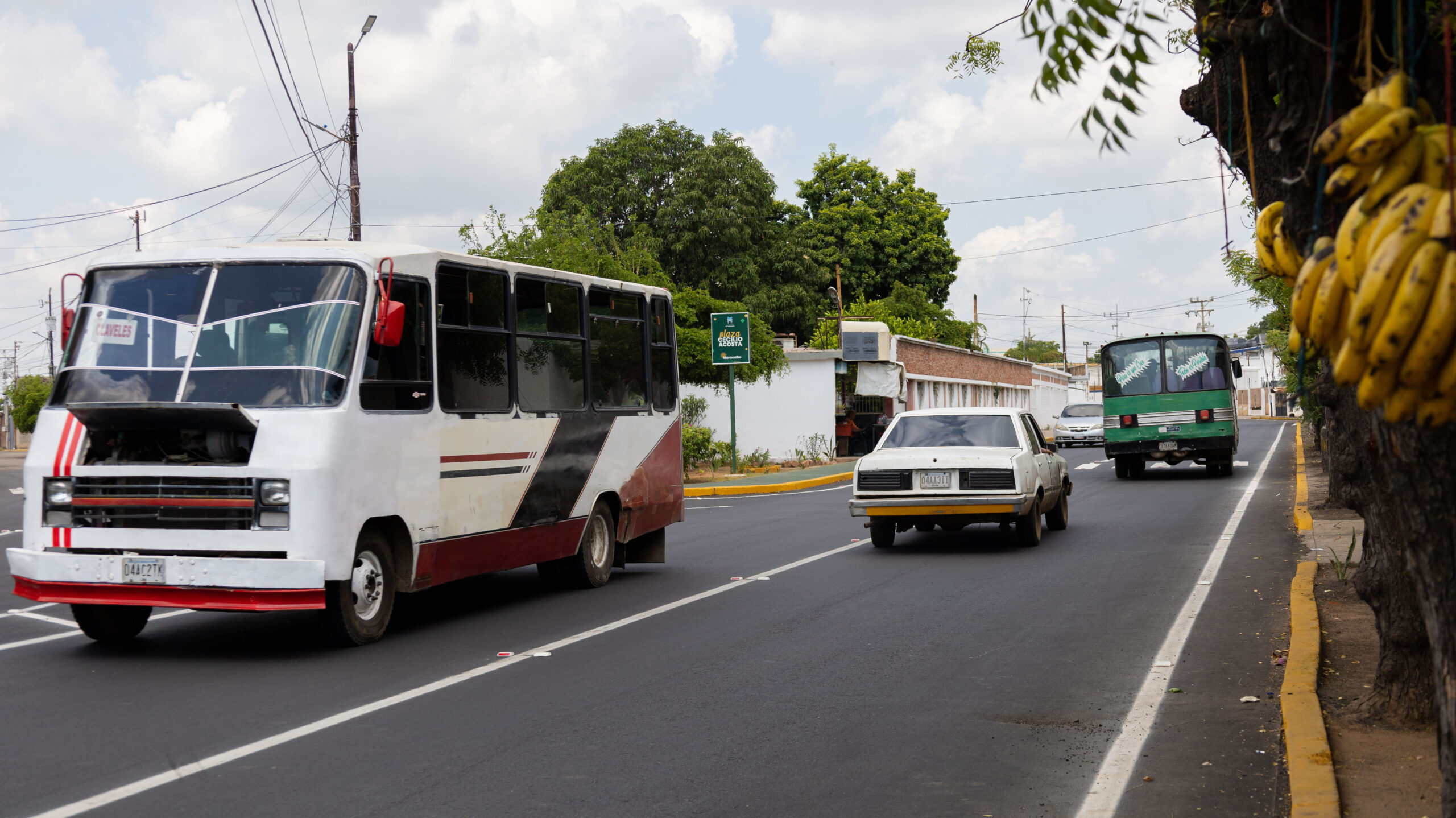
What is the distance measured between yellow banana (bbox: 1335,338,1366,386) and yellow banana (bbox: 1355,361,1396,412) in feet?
0.06

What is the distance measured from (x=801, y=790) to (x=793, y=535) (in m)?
11.4

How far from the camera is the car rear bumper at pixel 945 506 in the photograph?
14.0 metres

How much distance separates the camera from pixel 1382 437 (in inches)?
140

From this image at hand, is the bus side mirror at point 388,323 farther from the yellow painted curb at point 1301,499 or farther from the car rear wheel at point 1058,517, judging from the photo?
the yellow painted curb at point 1301,499

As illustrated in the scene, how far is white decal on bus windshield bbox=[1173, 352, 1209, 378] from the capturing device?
27.4m

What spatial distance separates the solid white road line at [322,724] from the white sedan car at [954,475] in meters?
4.04

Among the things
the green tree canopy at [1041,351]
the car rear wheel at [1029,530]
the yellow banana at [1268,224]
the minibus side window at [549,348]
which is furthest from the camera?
the green tree canopy at [1041,351]

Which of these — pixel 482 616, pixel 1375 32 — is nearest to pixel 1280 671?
pixel 1375 32

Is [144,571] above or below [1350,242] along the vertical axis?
below

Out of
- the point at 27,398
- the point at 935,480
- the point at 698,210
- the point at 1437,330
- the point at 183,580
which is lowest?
the point at 183,580

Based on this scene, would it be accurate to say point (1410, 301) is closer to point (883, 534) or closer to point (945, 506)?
point (945, 506)

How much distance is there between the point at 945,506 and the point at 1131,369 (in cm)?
1525

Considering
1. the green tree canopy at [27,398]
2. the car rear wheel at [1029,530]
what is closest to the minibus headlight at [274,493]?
the car rear wheel at [1029,530]

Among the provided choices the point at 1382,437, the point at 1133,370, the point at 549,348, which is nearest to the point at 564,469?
the point at 549,348
